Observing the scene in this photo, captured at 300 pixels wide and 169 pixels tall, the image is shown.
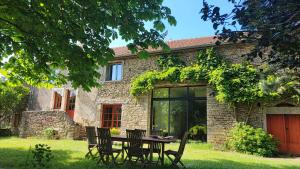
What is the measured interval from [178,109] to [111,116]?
481 centimetres

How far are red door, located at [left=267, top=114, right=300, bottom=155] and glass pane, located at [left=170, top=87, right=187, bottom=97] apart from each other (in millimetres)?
4459

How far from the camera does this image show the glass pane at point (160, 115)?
573 inches

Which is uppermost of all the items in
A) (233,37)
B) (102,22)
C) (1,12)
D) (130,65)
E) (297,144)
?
(130,65)

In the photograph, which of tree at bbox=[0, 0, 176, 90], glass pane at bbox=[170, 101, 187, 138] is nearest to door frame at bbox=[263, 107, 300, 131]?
glass pane at bbox=[170, 101, 187, 138]

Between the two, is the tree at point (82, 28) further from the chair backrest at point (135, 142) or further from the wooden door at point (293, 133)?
the wooden door at point (293, 133)

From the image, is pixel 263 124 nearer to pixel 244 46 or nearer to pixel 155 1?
pixel 244 46

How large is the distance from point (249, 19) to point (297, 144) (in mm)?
10684

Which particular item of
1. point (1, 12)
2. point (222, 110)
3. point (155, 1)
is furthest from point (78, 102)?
point (155, 1)

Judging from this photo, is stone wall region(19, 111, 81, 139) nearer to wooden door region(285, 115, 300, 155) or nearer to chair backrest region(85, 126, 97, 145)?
chair backrest region(85, 126, 97, 145)

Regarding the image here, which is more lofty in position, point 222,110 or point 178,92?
point 178,92

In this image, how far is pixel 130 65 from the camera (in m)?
16.0

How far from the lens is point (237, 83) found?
12016mm

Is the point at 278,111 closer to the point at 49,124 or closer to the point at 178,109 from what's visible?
the point at 178,109

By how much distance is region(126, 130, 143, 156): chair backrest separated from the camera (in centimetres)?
670
